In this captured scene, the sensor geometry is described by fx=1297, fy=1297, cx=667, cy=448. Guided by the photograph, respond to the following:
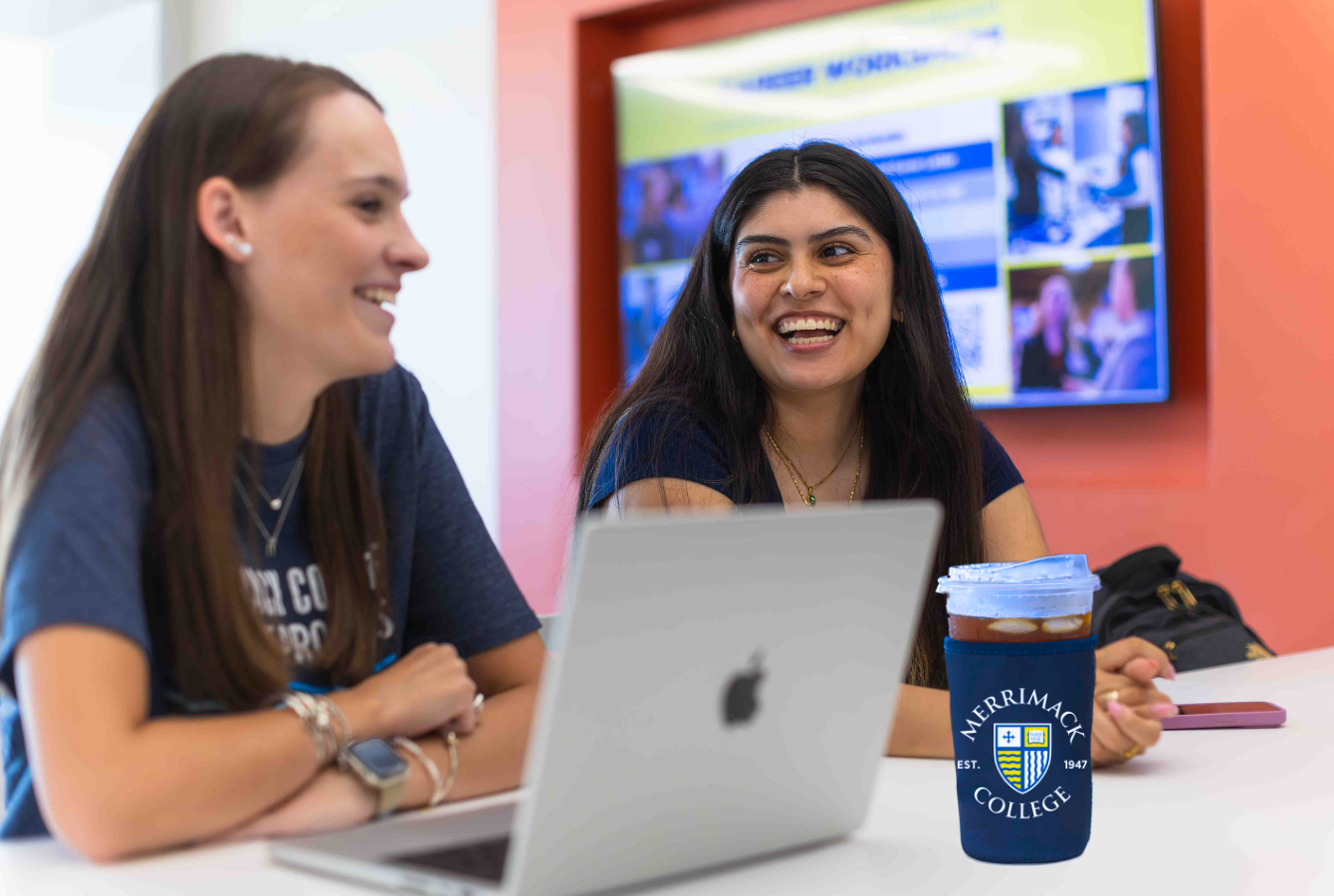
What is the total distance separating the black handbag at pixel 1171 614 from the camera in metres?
2.16

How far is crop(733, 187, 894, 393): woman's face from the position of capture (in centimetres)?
186

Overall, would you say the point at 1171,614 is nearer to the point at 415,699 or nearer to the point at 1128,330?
the point at 1128,330

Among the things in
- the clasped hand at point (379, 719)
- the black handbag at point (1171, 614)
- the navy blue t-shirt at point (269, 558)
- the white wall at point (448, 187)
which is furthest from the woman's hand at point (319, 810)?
the white wall at point (448, 187)

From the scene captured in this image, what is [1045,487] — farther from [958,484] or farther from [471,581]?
[471,581]

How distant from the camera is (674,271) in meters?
4.08

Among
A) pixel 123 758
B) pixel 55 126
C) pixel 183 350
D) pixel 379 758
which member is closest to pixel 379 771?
pixel 379 758

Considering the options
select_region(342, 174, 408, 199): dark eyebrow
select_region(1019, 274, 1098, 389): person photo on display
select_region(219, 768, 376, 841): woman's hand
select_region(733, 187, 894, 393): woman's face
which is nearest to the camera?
select_region(219, 768, 376, 841): woman's hand

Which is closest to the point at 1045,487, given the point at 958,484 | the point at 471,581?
the point at 958,484

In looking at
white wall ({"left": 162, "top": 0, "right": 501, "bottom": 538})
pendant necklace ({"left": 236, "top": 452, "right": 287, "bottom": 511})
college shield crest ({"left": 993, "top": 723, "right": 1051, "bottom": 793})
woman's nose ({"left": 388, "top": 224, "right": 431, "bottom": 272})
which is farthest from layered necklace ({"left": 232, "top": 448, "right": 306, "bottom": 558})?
white wall ({"left": 162, "top": 0, "right": 501, "bottom": 538})

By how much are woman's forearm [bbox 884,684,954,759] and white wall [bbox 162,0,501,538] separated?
331 cm

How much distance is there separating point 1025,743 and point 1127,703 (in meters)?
0.46

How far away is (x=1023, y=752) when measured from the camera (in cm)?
87

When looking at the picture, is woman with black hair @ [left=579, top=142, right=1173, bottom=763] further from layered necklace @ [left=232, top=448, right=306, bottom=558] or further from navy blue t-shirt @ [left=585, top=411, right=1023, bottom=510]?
layered necklace @ [left=232, top=448, right=306, bottom=558]

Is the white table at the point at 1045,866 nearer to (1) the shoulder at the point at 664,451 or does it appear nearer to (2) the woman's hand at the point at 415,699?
(2) the woman's hand at the point at 415,699
